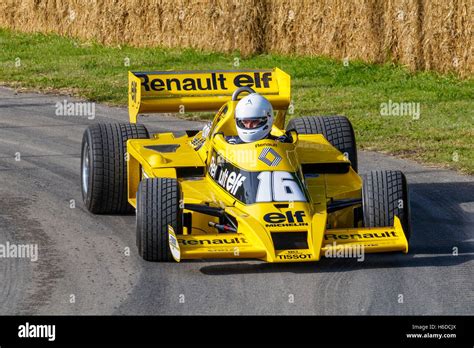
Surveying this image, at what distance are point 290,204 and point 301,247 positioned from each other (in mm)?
444

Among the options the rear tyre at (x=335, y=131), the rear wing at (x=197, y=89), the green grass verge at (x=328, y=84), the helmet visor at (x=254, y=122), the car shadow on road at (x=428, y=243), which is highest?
the helmet visor at (x=254, y=122)

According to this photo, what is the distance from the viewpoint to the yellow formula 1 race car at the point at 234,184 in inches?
486

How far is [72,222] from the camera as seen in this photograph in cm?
1463

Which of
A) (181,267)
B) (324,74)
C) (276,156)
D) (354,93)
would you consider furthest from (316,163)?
(324,74)

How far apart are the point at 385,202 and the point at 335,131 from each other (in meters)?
2.73

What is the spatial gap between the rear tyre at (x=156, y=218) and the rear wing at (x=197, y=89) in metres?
2.80

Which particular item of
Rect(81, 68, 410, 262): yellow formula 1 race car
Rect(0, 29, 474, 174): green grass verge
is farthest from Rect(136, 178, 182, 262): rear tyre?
Rect(0, 29, 474, 174): green grass verge

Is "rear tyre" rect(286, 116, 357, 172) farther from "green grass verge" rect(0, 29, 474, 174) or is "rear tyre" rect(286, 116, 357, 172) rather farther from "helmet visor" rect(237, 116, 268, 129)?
"green grass verge" rect(0, 29, 474, 174)

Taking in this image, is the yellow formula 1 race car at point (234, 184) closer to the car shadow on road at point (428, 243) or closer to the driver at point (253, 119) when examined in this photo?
the driver at point (253, 119)

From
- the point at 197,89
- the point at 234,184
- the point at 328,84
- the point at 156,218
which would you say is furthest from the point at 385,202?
the point at 328,84

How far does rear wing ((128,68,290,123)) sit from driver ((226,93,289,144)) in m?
1.79

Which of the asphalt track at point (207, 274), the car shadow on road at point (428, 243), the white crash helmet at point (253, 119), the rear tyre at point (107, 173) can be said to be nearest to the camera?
the asphalt track at point (207, 274)

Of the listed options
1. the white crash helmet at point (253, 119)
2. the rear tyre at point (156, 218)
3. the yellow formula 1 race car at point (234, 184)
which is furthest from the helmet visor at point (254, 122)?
the rear tyre at point (156, 218)

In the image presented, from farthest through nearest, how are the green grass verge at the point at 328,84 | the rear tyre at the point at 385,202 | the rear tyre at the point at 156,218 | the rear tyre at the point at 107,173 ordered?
the green grass verge at the point at 328,84 → the rear tyre at the point at 107,173 → the rear tyre at the point at 385,202 → the rear tyre at the point at 156,218
